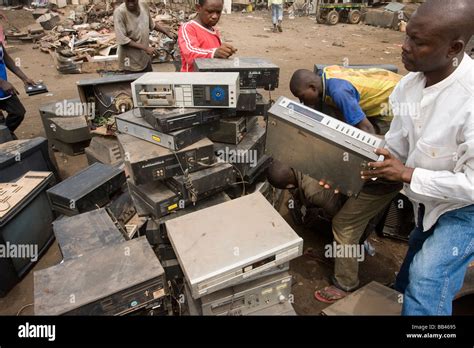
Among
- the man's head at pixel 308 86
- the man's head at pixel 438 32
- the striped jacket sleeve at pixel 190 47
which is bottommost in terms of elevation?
the man's head at pixel 308 86

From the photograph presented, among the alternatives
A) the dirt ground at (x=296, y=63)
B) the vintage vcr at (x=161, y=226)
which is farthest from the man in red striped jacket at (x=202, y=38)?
the dirt ground at (x=296, y=63)

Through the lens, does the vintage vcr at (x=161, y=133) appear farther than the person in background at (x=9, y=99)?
No

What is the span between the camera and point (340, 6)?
14.0 metres

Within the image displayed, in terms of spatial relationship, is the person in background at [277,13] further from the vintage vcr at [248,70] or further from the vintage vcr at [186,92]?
the vintage vcr at [186,92]

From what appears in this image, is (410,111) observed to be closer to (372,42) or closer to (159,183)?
(159,183)

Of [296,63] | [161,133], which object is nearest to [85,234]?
[161,133]

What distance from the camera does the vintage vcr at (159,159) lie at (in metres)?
2.29

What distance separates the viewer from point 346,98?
2.73m

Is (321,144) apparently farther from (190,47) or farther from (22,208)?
(22,208)

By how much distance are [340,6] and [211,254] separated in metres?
15.0

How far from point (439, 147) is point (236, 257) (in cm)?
113

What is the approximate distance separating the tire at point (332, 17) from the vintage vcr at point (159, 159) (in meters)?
13.6

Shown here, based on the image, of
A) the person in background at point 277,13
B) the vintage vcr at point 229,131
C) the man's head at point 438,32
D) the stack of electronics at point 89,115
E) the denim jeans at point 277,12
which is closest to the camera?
the man's head at point 438,32

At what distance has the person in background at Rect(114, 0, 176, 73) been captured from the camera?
462 centimetres
